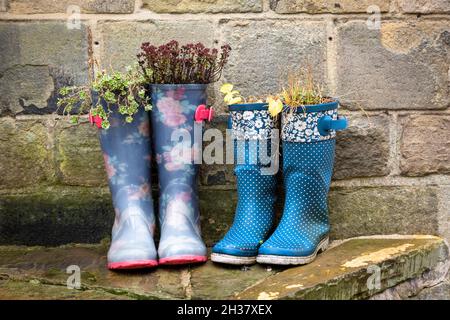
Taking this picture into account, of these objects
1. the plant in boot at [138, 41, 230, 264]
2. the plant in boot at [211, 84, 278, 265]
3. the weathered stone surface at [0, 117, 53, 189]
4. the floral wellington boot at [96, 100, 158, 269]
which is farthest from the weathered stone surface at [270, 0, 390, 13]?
the weathered stone surface at [0, 117, 53, 189]

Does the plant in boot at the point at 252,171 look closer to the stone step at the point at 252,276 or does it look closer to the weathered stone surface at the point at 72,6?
the stone step at the point at 252,276

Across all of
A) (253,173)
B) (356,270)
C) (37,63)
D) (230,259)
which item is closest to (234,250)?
(230,259)

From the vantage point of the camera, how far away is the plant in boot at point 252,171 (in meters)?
2.03

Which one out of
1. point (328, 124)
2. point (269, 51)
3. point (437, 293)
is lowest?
point (437, 293)

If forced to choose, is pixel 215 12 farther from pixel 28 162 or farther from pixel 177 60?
pixel 28 162

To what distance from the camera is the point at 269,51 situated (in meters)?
2.22

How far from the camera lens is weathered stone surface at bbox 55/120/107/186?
2.26 m

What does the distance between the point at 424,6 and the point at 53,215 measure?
1422mm

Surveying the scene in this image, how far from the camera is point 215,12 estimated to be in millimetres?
2195

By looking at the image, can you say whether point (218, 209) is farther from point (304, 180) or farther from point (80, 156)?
point (80, 156)

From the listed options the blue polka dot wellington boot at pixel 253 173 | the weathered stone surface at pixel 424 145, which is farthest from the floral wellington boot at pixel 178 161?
the weathered stone surface at pixel 424 145

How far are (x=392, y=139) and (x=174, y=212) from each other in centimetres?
78

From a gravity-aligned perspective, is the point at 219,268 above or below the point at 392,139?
below
